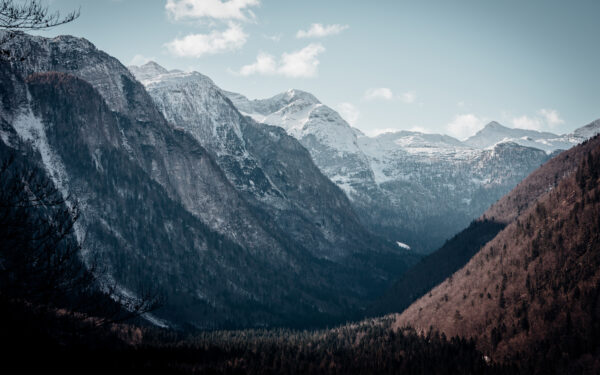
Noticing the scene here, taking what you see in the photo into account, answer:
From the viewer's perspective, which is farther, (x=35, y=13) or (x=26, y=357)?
(x=26, y=357)

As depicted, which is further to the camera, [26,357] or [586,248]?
[586,248]

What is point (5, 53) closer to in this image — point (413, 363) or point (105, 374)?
point (105, 374)

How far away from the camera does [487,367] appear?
530ft

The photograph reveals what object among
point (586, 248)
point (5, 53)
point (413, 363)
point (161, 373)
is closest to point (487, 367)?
point (413, 363)

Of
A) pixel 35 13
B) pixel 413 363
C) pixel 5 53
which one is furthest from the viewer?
pixel 413 363

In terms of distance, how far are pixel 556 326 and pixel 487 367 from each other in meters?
29.3

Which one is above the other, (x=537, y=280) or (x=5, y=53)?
(x=5, y=53)

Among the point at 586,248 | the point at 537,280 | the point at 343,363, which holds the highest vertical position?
the point at 586,248

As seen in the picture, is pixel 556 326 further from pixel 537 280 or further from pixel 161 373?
pixel 161 373

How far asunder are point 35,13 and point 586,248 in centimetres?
20556

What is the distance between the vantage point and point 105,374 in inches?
3748

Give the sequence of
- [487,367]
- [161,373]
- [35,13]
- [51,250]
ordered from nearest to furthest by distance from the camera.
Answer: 1. [35,13]
2. [51,250]
3. [161,373]
4. [487,367]

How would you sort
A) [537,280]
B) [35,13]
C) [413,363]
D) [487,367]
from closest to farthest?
1. [35,13]
2. [487,367]
3. [413,363]
4. [537,280]

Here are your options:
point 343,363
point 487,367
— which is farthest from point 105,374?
point 487,367
